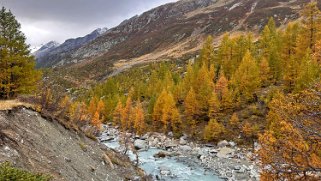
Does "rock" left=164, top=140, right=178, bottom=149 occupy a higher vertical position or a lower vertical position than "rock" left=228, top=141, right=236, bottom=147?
higher

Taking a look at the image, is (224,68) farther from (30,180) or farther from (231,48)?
(30,180)

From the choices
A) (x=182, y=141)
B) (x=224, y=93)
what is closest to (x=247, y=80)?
(x=224, y=93)

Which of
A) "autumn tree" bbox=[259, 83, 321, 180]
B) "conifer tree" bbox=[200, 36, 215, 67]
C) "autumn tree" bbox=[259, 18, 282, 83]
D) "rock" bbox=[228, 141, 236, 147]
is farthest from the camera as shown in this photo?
"conifer tree" bbox=[200, 36, 215, 67]

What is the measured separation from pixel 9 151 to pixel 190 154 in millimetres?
35824

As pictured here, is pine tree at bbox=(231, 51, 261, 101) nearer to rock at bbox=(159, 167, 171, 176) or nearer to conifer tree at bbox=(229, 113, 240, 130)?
conifer tree at bbox=(229, 113, 240, 130)

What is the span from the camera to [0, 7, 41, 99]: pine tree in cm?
3183

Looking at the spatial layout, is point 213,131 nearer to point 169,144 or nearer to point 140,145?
point 169,144

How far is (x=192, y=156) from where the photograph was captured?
48.2 metres

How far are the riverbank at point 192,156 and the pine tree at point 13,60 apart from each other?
517 inches

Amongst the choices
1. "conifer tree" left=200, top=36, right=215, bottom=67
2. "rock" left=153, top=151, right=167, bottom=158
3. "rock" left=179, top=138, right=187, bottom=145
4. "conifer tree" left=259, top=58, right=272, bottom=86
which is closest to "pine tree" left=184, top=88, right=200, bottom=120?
"rock" left=179, top=138, right=187, bottom=145

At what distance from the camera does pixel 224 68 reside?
71188 mm

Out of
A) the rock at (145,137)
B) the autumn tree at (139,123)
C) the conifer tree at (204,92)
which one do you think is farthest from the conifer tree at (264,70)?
the autumn tree at (139,123)

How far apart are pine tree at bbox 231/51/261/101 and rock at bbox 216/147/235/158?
13.1 m

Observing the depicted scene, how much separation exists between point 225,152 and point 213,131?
6151 millimetres
